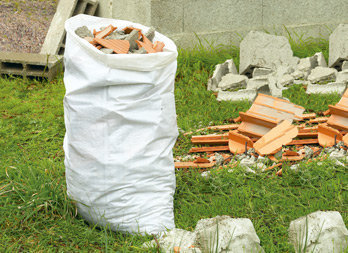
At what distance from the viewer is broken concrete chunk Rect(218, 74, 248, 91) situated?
4.54 meters

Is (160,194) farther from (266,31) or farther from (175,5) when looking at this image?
(266,31)

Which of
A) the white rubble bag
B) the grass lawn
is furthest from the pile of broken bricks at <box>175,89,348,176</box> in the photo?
the white rubble bag

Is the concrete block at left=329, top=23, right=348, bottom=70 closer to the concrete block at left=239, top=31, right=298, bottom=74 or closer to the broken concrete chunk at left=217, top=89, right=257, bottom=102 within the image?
the concrete block at left=239, top=31, right=298, bottom=74

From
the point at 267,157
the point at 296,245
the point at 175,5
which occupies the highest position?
the point at 175,5

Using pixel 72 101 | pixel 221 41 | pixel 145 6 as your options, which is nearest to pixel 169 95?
pixel 72 101

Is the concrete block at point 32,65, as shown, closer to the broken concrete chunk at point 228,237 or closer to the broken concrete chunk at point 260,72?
the broken concrete chunk at point 260,72

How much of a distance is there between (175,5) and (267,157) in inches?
117

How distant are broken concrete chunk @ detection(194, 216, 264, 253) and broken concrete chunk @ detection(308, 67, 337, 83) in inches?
128

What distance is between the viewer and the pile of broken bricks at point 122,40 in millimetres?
2002

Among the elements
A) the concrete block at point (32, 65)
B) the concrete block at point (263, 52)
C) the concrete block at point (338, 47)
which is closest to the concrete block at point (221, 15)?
the concrete block at point (263, 52)

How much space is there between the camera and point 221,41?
543cm

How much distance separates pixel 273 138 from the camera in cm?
299

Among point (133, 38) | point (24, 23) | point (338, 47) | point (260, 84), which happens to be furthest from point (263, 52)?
point (24, 23)

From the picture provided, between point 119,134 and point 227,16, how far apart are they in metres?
3.90
